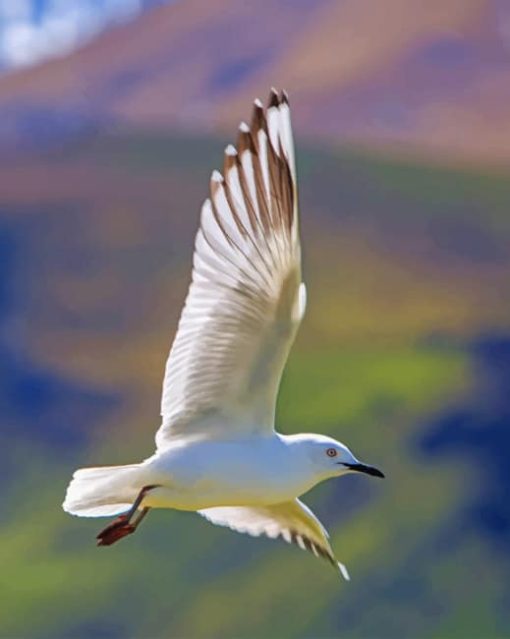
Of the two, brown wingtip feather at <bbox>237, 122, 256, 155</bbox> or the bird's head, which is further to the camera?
the bird's head

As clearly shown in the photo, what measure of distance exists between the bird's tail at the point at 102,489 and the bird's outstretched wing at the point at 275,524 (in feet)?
0.86

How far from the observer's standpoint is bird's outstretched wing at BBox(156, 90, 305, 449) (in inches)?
95.1

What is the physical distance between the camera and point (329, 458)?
2564mm

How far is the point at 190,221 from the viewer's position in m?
6.57

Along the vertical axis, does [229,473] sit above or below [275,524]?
above

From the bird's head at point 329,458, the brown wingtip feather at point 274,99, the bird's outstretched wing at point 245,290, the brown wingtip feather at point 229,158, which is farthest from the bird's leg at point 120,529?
the brown wingtip feather at point 274,99

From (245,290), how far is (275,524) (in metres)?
0.54

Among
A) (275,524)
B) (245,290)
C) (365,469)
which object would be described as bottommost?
(275,524)

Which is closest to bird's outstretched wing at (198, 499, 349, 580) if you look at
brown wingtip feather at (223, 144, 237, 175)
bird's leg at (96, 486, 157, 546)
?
bird's leg at (96, 486, 157, 546)

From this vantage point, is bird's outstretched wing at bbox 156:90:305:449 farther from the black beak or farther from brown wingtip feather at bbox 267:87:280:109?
the black beak

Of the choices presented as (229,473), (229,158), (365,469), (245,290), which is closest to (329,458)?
(365,469)

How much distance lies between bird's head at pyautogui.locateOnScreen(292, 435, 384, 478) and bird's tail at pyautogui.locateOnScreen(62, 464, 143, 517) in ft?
0.88

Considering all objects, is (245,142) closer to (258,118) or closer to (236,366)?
(258,118)

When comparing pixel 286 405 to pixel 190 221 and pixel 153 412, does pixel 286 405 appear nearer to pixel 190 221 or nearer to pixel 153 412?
pixel 153 412
